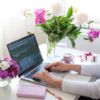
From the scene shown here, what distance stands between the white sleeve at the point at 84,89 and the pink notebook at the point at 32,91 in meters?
0.14

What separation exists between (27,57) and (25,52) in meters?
0.04

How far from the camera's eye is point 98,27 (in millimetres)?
2389

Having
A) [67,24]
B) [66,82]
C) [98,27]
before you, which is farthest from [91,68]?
[98,27]

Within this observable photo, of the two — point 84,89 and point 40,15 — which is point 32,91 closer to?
point 84,89

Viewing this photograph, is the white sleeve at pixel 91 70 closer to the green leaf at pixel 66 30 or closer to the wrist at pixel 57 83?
the wrist at pixel 57 83

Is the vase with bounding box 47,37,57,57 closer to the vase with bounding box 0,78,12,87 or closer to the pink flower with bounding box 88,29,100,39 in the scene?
the pink flower with bounding box 88,29,100,39

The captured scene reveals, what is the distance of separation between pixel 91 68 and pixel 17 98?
600 millimetres

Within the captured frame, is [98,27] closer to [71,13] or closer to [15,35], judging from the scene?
[71,13]

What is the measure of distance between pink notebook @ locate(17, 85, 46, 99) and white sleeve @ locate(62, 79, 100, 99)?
14cm

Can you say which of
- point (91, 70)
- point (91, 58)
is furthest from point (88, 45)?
point (91, 70)

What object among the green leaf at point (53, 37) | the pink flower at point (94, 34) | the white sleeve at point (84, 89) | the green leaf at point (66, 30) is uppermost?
the green leaf at point (66, 30)

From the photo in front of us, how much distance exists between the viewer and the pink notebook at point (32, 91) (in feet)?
3.26

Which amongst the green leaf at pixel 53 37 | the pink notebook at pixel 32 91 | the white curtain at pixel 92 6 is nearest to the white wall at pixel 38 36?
the white curtain at pixel 92 6

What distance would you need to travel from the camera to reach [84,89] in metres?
1.05
